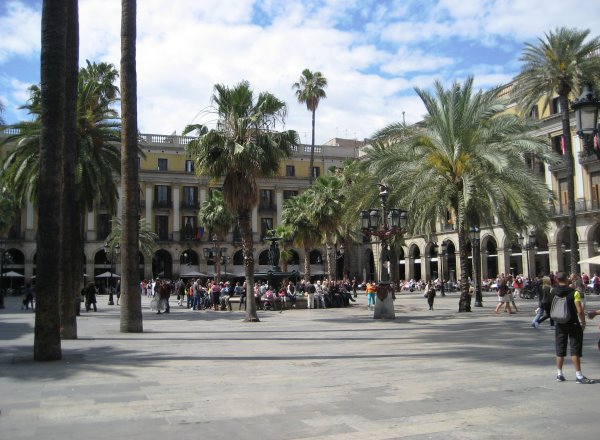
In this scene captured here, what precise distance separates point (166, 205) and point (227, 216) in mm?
15161

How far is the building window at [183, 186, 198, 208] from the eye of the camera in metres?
62.5

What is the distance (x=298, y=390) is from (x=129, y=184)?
9.58 metres

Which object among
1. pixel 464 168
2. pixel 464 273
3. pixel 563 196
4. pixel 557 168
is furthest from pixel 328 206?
pixel 563 196

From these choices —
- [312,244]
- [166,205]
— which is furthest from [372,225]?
[166,205]

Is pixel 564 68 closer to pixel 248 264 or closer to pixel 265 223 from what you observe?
pixel 248 264

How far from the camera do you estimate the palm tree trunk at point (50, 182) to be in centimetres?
1014

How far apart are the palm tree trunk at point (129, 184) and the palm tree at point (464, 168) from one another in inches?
420

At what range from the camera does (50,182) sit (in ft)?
33.7

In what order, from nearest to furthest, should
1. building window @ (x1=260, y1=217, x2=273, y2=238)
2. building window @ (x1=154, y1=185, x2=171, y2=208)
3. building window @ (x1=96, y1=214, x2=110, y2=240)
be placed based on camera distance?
building window @ (x1=96, y1=214, x2=110, y2=240) < building window @ (x1=154, y1=185, x2=171, y2=208) < building window @ (x1=260, y1=217, x2=273, y2=238)

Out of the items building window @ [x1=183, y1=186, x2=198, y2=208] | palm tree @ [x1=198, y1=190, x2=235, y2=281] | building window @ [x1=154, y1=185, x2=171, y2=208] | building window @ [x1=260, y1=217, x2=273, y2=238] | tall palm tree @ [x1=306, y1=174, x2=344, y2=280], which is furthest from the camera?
building window @ [x1=260, y1=217, x2=273, y2=238]

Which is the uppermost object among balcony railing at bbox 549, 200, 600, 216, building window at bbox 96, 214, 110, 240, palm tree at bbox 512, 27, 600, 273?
palm tree at bbox 512, 27, 600, 273

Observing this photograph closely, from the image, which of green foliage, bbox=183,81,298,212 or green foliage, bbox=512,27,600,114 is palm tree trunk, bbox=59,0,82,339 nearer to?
green foliage, bbox=183,81,298,212

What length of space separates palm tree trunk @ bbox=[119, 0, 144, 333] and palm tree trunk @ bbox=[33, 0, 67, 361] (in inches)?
190

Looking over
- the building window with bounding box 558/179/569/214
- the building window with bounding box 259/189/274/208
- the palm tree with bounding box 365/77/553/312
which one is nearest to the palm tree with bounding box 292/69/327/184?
the building window with bounding box 259/189/274/208
